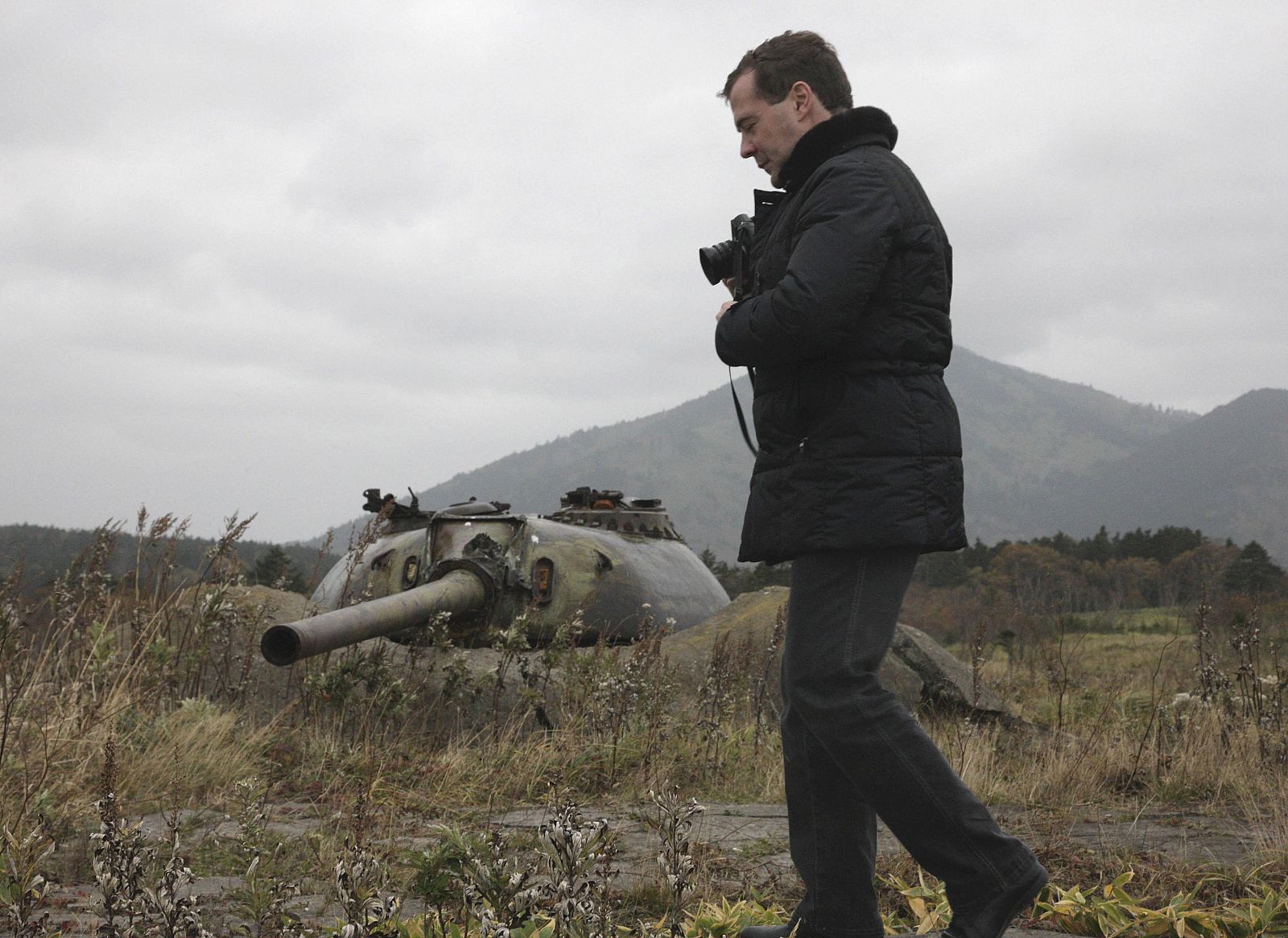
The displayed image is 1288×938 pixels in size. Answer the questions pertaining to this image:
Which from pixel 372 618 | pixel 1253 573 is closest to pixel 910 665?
pixel 372 618

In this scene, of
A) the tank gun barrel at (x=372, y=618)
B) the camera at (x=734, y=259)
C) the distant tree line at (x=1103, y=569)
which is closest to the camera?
the camera at (x=734, y=259)

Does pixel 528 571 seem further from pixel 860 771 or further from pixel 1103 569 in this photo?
pixel 1103 569

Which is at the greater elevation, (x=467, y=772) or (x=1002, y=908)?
(x=1002, y=908)

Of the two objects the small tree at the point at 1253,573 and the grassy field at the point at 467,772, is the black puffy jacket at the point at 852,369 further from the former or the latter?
the small tree at the point at 1253,573

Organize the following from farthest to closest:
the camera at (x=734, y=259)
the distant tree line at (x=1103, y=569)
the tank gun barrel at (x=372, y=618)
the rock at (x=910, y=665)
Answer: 1. the distant tree line at (x=1103, y=569)
2. the rock at (x=910, y=665)
3. the tank gun barrel at (x=372, y=618)
4. the camera at (x=734, y=259)

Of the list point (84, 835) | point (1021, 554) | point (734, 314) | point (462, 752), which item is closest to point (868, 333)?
point (734, 314)

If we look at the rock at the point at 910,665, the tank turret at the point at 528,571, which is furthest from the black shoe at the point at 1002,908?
the rock at the point at 910,665

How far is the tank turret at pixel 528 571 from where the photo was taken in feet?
24.8

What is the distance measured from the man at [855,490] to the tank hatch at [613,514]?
6303 mm

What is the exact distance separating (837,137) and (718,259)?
1.45 ft

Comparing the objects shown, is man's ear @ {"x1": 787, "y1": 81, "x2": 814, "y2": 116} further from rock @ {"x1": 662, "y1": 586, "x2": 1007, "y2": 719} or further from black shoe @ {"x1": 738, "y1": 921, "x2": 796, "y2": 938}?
rock @ {"x1": 662, "y1": 586, "x2": 1007, "y2": 719}

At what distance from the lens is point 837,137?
288 cm

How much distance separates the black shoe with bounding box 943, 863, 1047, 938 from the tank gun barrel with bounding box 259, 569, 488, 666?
3.09 meters

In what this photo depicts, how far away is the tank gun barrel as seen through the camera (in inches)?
190
